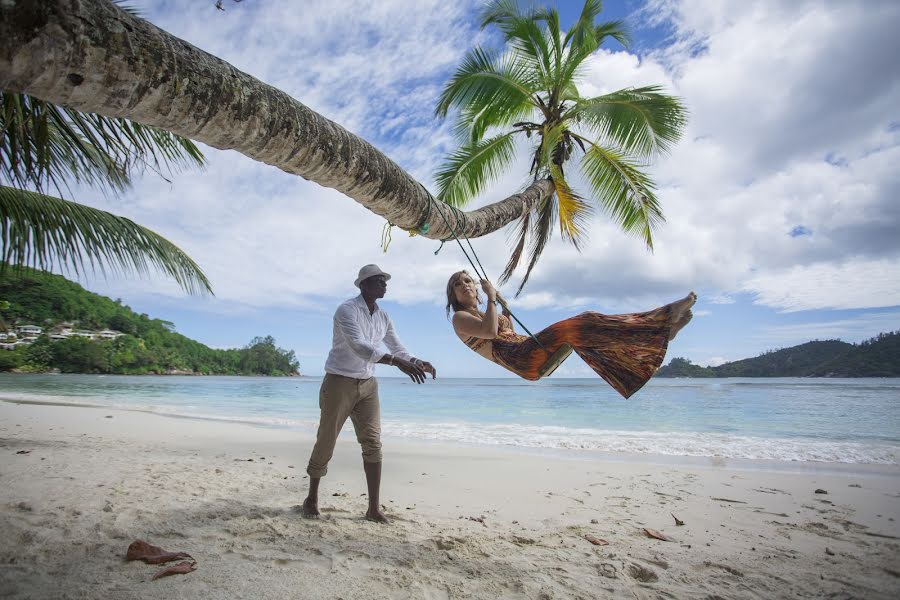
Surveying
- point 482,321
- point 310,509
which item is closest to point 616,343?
point 482,321

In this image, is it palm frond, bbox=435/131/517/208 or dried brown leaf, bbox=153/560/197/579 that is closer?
dried brown leaf, bbox=153/560/197/579

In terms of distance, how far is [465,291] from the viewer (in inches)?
158

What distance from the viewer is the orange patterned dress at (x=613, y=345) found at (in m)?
3.33

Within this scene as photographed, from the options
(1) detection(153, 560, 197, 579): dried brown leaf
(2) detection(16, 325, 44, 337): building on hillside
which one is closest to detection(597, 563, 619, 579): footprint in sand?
(1) detection(153, 560, 197, 579): dried brown leaf

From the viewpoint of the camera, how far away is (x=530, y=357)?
3.70m

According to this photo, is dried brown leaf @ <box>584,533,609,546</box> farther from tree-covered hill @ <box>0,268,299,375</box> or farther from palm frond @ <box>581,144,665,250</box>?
tree-covered hill @ <box>0,268,299,375</box>

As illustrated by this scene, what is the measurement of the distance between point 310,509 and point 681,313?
9.76 ft

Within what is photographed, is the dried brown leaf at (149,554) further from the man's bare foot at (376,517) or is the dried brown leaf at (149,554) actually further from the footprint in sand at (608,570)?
the footprint in sand at (608,570)

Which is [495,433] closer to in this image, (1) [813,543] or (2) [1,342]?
(1) [813,543]

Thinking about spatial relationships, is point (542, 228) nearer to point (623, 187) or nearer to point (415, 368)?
point (623, 187)

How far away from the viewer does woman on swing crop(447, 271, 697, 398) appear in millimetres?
3322

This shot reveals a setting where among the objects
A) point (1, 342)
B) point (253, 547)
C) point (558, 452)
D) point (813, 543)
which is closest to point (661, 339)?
point (813, 543)

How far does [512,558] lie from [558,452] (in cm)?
525

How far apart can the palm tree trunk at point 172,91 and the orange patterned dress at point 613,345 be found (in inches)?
59.0
